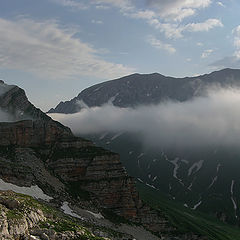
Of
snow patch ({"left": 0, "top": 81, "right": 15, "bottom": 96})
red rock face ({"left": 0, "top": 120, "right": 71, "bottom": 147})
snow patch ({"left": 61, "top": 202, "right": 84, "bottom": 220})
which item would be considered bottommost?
snow patch ({"left": 61, "top": 202, "right": 84, "bottom": 220})

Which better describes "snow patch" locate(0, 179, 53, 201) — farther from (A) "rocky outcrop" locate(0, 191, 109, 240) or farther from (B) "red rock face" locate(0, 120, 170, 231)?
(A) "rocky outcrop" locate(0, 191, 109, 240)

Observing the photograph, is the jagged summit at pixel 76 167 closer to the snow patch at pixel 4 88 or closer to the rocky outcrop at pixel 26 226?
the snow patch at pixel 4 88

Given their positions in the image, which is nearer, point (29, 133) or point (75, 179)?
point (75, 179)

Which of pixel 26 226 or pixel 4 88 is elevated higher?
pixel 4 88

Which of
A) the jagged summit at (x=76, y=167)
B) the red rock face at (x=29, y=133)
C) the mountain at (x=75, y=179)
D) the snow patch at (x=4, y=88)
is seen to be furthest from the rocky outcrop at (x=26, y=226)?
the snow patch at (x=4, y=88)

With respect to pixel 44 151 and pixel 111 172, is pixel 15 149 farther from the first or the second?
pixel 111 172

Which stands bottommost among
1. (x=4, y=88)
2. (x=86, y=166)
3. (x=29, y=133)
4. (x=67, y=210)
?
(x=67, y=210)

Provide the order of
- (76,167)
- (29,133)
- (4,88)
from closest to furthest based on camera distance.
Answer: (76,167)
(29,133)
(4,88)

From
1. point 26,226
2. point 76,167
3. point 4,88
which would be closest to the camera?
point 26,226

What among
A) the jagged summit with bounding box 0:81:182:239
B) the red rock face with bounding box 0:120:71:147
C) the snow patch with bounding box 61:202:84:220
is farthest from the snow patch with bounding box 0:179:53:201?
the red rock face with bounding box 0:120:71:147

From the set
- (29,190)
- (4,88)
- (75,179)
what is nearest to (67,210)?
(29,190)

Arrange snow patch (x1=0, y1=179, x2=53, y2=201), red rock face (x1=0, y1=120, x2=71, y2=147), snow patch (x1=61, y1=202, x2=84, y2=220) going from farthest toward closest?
red rock face (x1=0, y1=120, x2=71, y2=147) < snow patch (x1=0, y1=179, x2=53, y2=201) < snow patch (x1=61, y1=202, x2=84, y2=220)

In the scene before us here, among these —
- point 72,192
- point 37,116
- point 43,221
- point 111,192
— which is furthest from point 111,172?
point 43,221

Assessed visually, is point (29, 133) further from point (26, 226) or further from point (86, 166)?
point (26, 226)
